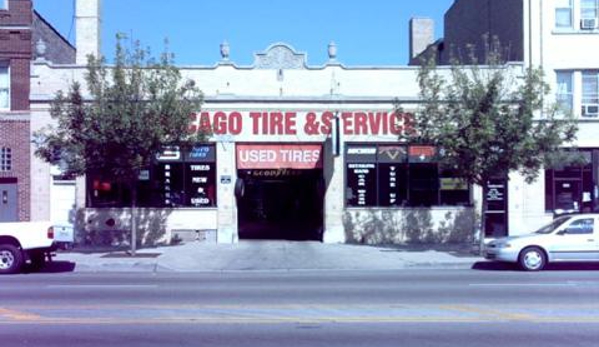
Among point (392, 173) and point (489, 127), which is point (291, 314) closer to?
point (489, 127)

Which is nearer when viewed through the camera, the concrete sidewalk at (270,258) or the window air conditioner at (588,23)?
the concrete sidewalk at (270,258)

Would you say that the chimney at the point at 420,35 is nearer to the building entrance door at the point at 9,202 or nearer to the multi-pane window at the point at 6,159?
the multi-pane window at the point at 6,159

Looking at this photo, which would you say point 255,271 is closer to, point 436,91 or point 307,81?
point 436,91

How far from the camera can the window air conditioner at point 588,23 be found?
1076 inches

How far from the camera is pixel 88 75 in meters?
22.2

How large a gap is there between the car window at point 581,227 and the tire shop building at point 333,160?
716 centimetres

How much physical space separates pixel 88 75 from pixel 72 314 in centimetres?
1220

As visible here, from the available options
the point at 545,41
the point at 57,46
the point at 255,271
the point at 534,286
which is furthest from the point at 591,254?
the point at 57,46

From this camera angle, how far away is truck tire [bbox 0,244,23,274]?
755 inches

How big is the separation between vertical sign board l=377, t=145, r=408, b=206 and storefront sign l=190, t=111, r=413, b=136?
0.72m

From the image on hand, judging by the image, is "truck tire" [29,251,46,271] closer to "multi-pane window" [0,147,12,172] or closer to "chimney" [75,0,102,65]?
"multi-pane window" [0,147,12,172]

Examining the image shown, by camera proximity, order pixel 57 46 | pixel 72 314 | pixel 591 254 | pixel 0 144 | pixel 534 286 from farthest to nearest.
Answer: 1. pixel 57 46
2. pixel 0 144
3. pixel 591 254
4. pixel 534 286
5. pixel 72 314

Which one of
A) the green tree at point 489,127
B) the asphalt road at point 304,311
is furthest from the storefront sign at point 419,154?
the asphalt road at point 304,311

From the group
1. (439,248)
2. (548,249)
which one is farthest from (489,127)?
(439,248)
